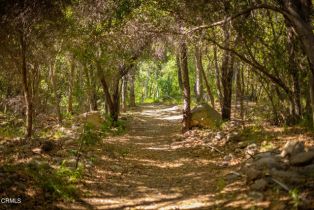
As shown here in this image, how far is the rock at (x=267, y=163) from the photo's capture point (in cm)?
763

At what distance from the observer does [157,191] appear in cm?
834

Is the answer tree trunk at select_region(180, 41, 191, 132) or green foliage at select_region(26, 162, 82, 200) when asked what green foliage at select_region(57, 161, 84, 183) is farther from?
tree trunk at select_region(180, 41, 191, 132)

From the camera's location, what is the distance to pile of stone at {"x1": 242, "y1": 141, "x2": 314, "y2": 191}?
7.03m

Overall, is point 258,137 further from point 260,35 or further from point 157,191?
point 157,191

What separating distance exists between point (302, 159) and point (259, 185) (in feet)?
3.18

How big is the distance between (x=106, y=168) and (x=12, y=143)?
3.33 m

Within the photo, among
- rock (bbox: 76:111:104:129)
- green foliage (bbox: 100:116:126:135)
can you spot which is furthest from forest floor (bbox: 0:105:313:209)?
rock (bbox: 76:111:104:129)

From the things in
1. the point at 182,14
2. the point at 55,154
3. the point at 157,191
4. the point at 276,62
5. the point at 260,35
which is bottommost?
the point at 157,191

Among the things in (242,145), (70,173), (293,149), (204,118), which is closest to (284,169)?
(293,149)

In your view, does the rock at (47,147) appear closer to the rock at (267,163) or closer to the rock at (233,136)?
the rock at (233,136)

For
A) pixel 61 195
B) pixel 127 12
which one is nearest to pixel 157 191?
pixel 61 195

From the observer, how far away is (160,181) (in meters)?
9.18

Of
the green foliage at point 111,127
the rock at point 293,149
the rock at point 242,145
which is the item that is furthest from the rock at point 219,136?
the green foliage at point 111,127

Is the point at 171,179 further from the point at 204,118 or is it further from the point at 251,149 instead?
the point at 204,118
